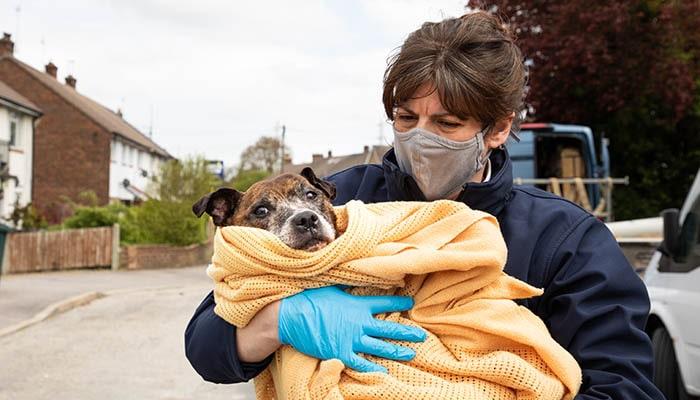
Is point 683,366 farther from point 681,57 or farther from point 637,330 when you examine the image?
point 681,57

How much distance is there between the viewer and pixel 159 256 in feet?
85.0

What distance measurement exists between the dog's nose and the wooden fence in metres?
23.8

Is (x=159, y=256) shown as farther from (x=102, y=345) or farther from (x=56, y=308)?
(x=102, y=345)

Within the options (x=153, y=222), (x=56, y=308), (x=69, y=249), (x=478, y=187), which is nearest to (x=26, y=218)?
(x=69, y=249)

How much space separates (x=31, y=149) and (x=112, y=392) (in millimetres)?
33842

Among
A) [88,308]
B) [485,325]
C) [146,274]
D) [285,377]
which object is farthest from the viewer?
[146,274]

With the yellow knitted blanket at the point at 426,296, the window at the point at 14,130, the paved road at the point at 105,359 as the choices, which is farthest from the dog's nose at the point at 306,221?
the window at the point at 14,130

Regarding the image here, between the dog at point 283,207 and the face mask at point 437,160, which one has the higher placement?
the face mask at point 437,160

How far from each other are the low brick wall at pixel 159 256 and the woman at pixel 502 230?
23.7 meters

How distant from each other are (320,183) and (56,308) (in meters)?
13.0

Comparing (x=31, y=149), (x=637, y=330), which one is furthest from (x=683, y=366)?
(x=31, y=149)

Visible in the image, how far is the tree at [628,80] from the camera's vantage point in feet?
63.4

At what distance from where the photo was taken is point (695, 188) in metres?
6.06

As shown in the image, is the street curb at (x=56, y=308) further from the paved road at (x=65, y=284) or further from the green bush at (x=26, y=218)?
the green bush at (x=26, y=218)
